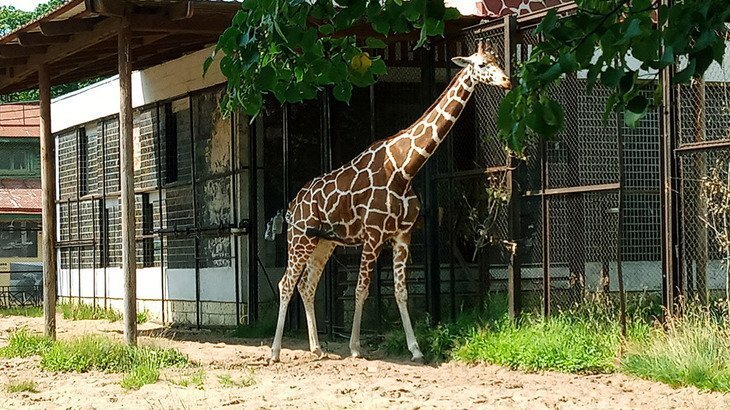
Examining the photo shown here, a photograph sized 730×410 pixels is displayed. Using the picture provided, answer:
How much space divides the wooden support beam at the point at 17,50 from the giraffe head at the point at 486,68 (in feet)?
19.1

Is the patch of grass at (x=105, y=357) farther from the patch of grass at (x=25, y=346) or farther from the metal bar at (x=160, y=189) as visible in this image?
the metal bar at (x=160, y=189)

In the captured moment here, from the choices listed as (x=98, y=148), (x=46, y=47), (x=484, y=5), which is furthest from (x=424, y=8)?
(x=98, y=148)

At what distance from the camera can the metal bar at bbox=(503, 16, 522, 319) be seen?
11.7 m

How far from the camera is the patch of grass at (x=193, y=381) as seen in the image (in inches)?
411

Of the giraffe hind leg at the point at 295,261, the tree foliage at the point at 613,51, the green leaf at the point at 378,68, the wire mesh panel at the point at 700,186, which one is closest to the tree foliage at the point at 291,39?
the green leaf at the point at 378,68

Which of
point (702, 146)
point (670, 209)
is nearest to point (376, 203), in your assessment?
point (670, 209)

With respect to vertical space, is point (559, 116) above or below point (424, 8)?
below

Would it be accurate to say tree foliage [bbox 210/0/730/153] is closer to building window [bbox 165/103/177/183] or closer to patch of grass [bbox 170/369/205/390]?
patch of grass [bbox 170/369/205/390]

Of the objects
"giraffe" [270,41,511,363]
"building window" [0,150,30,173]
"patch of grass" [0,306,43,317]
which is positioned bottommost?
"patch of grass" [0,306,43,317]

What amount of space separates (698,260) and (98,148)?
12.7 metres

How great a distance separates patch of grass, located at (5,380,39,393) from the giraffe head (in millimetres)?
5111

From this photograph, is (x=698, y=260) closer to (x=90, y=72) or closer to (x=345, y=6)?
(x=345, y=6)

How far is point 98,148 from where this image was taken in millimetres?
21000

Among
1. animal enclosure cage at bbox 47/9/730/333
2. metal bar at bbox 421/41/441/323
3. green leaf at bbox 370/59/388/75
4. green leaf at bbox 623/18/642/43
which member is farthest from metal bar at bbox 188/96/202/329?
green leaf at bbox 623/18/642/43
